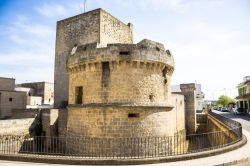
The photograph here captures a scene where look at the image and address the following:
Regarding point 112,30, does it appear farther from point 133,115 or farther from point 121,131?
point 121,131

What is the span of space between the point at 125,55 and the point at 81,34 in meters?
10.1

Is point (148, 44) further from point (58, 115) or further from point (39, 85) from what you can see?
point (39, 85)

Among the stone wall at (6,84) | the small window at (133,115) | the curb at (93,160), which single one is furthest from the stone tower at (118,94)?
the stone wall at (6,84)

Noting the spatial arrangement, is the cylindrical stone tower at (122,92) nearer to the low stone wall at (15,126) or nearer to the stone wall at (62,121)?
the stone wall at (62,121)

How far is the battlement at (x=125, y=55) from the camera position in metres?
11.9

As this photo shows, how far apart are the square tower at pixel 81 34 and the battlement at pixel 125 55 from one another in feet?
21.4

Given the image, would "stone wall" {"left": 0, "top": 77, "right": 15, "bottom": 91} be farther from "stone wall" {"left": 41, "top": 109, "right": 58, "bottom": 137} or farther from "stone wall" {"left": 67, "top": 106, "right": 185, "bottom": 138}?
"stone wall" {"left": 67, "top": 106, "right": 185, "bottom": 138}

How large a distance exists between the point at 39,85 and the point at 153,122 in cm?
3184

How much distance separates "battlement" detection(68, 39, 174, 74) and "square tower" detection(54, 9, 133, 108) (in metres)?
6.53

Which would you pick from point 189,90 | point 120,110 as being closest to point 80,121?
point 120,110

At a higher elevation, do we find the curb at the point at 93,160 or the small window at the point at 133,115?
the small window at the point at 133,115

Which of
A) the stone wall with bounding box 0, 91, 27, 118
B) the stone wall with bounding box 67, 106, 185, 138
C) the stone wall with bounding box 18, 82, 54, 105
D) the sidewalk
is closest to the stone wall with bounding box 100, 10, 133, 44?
the stone wall with bounding box 67, 106, 185, 138

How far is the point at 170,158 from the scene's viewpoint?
809cm

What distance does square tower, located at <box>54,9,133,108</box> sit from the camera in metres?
19.9
